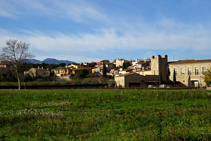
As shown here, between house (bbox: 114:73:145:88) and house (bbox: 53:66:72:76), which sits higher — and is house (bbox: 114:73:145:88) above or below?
below

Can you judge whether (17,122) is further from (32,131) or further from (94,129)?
(94,129)

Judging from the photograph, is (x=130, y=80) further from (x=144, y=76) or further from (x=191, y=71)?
(x=191, y=71)

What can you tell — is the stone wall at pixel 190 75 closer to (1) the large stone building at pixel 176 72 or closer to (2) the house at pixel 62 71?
(1) the large stone building at pixel 176 72

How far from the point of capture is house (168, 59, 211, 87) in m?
61.7

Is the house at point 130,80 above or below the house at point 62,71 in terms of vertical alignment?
below

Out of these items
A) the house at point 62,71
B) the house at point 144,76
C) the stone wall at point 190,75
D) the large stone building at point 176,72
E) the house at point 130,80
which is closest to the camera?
the house at point 130,80

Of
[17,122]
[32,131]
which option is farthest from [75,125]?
[17,122]

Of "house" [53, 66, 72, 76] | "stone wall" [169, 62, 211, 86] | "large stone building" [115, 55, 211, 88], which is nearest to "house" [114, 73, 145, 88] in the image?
"large stone building" [115, 55, 211, 88]

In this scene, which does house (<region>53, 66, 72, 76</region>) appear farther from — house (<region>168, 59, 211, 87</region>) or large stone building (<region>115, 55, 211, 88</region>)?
house (<region>168, 59, 211, 87</region>)

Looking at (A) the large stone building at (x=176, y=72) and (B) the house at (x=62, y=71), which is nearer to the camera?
(A) the large stone building at (x=176, y=72)

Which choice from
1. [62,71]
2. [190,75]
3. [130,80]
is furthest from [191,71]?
[62,71]

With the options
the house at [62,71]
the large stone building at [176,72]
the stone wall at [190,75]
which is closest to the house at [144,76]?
the large stone building at [176,72]

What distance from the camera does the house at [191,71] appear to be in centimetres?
6166

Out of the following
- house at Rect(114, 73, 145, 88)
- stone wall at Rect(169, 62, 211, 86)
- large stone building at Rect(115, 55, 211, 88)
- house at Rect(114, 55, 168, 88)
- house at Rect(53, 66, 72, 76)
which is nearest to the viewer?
house at Rect(114, 73, 145, 88)
